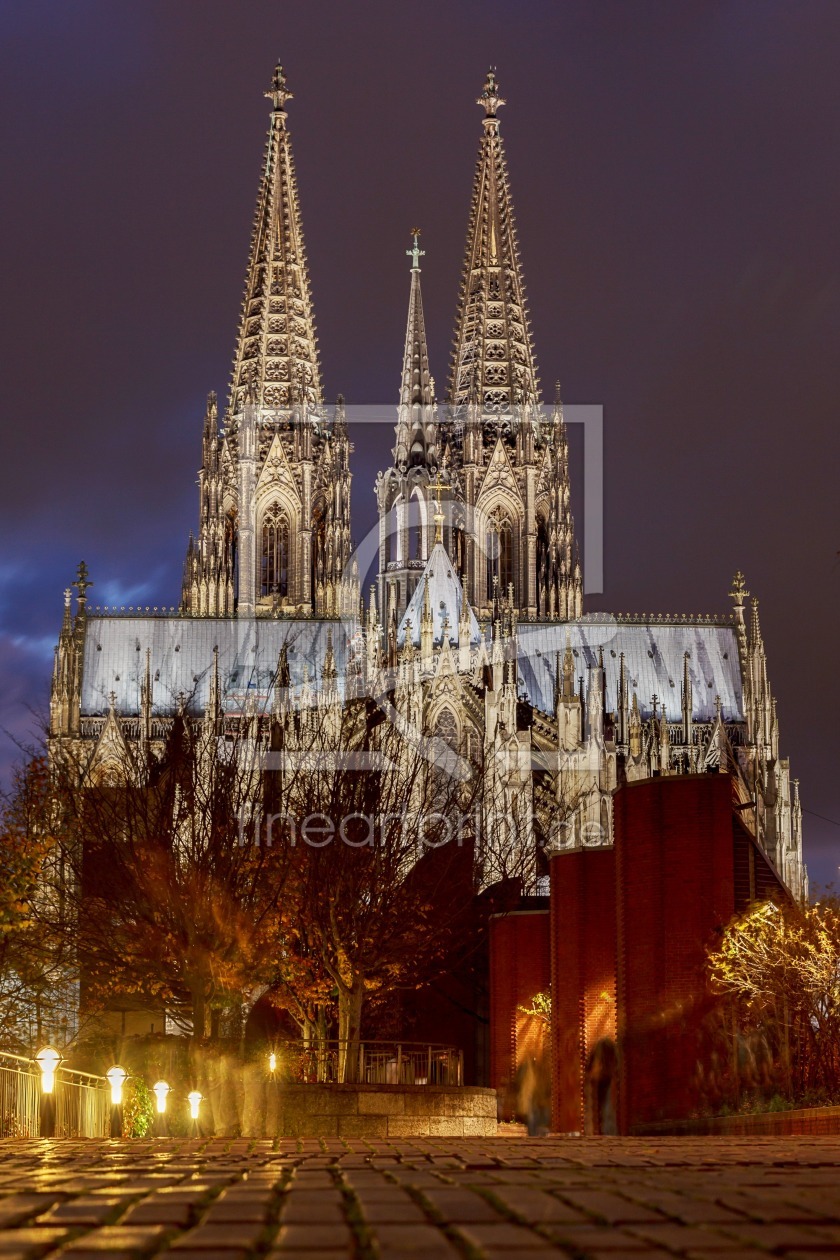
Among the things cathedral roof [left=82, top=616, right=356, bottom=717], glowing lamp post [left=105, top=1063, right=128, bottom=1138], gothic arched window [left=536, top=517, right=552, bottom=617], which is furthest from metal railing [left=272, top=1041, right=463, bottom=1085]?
gothic arched window [left=536, top=517, right=552, bottom=617]

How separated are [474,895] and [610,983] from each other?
25.3 m

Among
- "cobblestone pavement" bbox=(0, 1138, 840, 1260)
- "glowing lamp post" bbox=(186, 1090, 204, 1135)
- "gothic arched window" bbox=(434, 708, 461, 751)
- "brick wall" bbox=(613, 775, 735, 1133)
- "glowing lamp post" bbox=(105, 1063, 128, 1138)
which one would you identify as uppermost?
"gothic arched window" bbox=(434, 708, 461, 751)

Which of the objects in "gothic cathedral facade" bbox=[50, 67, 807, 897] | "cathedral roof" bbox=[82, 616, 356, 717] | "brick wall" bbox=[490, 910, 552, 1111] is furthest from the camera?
"cathedral roof" bbox=[82, 616, 356, 717]

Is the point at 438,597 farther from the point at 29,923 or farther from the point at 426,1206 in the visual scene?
the point at 426,1206

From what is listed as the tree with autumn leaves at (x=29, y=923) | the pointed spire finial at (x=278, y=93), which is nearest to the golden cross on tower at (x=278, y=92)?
the pointed spire finial at (x=278, y=93)

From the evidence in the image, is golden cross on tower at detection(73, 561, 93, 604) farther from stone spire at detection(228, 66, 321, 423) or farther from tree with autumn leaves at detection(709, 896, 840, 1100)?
tree with autumn leaves at detection(709, 896, 840, 1100)

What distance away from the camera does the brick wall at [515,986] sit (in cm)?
3306

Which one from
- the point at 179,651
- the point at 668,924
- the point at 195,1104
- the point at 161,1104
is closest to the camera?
the point at 668,924

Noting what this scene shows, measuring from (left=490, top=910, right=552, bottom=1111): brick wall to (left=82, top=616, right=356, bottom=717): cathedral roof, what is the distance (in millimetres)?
57362

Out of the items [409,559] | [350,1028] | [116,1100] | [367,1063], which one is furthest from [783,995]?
[409,559]

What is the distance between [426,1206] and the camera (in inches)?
266

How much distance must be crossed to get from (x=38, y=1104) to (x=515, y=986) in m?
15.9

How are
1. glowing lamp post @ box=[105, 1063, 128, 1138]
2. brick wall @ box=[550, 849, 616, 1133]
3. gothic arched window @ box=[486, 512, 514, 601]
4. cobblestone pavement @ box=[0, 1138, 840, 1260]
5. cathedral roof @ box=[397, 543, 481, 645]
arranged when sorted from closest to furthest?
cobblestone pavement @ box=[0, 1138, 840, 1260] → glowing lamp post @ box=[105, 1063, 128, 1138] → brick wall @ box=[550, 849, 616, 1133] → cathedral roof @ box=[397, 543, 481, 645] → gothic arched window @ box=[486, 512, 514, 601]

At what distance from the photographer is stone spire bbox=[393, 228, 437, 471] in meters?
100
